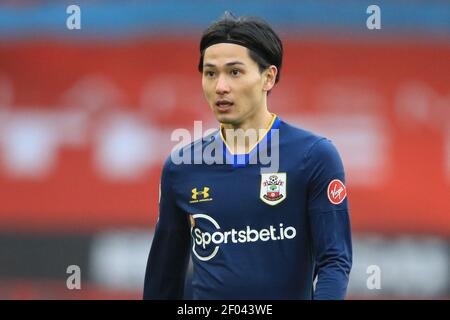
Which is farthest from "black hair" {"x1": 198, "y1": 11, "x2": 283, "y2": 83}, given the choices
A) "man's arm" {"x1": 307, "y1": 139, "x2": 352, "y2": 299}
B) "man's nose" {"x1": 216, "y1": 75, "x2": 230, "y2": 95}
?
"man's arm" {"x1": 307, "y1": 139, "x2": 352, "y2": 299}

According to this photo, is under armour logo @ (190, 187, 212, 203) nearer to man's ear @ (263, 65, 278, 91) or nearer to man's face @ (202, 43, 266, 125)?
man's face @ (202, 43, 266, 125)

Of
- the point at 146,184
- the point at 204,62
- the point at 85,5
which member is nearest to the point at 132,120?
the point at 146,184

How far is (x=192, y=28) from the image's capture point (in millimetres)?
7305

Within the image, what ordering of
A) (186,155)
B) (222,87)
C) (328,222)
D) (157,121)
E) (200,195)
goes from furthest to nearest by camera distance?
(157,121)
(186,155)
(200,195)
(222,87)
(328,222)

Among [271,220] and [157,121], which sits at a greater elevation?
[157,121]

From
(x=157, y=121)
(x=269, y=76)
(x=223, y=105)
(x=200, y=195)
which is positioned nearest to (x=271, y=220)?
(x=200, y=195)

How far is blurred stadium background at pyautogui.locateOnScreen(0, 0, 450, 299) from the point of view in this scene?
7078 mm

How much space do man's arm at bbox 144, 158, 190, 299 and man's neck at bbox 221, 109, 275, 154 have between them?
27cm

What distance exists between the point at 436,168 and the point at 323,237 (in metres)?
4.02

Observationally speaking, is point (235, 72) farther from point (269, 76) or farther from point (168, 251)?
point (168, 251)

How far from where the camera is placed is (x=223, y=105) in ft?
11.4

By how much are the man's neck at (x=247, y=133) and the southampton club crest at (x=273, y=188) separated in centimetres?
18

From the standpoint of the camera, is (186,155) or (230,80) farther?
(186,155)

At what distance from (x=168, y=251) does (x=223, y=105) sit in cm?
63
